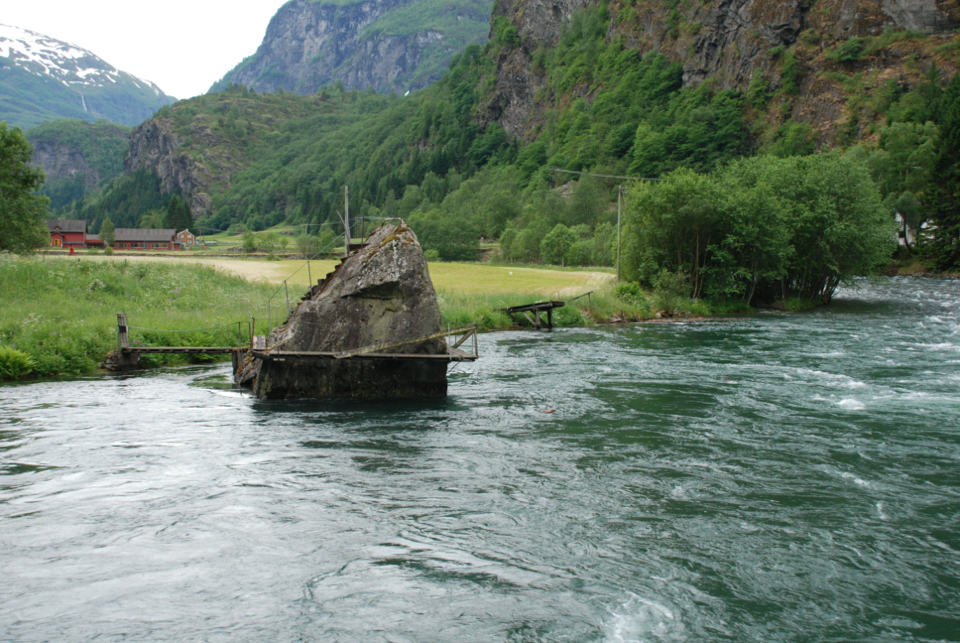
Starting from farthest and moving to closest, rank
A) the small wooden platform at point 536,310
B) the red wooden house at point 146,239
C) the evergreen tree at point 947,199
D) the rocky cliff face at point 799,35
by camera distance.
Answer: the red wooden house at point 146,239
the rocky cliff face at point 799,35
the evergreen tree at point 947,199
the small wooden platform at point 536,310

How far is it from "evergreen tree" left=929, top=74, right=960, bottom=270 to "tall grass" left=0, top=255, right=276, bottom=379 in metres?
82.8

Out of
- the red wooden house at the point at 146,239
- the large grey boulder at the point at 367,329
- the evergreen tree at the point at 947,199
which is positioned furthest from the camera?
the red wooden house at the point at 146,239

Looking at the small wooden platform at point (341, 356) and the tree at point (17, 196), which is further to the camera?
the tree at point (17, 196)

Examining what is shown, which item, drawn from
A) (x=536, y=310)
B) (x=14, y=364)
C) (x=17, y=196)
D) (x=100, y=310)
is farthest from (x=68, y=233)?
(x=14, y=364)

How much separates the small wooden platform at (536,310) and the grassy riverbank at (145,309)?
1.64ft

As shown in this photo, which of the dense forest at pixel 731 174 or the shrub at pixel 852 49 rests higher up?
the shrub at pixel 852 49

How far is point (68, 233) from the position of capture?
6801 inches

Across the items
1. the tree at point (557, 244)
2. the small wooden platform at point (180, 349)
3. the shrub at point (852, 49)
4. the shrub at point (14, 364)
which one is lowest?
the shrub at point (14, 364)

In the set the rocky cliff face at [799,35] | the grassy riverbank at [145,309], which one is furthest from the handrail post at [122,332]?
the rocky cliff face at [799,35]

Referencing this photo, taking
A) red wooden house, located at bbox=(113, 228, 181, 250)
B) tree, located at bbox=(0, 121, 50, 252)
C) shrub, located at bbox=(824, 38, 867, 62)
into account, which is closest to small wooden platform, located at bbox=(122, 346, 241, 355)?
tree, located at bbox=(0, 121, 50, 252)

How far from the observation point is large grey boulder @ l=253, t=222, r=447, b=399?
21250mm

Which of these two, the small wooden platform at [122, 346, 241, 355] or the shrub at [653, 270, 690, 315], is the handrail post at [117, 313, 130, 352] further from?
the shrub at [653, 270, 690, 315]

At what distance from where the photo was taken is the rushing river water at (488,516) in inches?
341

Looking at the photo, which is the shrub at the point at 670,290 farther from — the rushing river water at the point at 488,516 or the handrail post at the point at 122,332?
the handrail post at the point at 122,332
